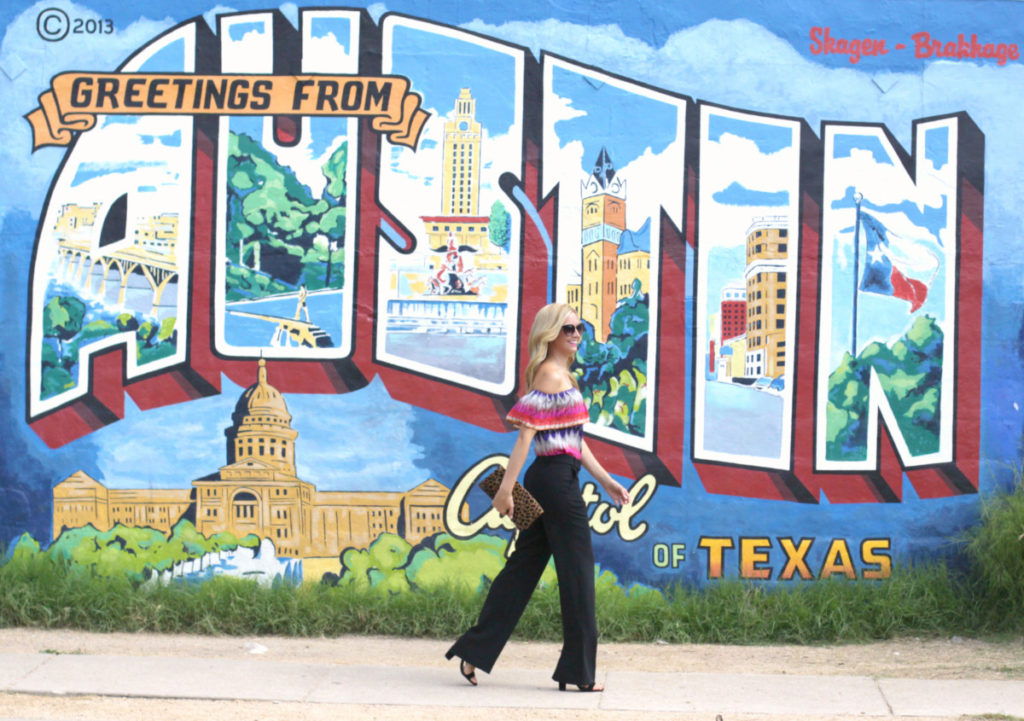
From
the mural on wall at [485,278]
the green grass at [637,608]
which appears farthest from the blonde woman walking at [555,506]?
the mural on wall at [485,278]

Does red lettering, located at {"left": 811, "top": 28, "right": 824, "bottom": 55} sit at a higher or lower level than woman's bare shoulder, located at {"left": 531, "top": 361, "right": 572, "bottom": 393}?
higher

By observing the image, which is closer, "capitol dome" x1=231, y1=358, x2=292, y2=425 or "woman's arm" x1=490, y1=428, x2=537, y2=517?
"woman's arm" x1=490, y1=428, x2=537, y2=517

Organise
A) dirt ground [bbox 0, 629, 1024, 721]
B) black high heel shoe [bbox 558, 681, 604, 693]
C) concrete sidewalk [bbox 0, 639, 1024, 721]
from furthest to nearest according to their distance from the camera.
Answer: dirt ground [bbox 0, 629, 1024, 721] < black high heel shoe [bbox 558, 681, 604, 693] < concrete sidewalk [bbox 0, 639, 1024, 721]

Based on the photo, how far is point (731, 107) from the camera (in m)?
7.27

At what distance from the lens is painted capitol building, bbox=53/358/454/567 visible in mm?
7246

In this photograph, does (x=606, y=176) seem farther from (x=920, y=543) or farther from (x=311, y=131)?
(x=920, y=543)

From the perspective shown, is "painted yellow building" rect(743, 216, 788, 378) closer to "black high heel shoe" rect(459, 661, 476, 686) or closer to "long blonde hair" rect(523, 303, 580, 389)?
"long blonde hair" rect(523, 303, 580, 389)

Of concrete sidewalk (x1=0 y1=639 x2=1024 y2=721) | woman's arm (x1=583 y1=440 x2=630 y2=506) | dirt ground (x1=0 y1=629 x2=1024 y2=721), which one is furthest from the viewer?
dirt ground (x1=0 y1=629 x2=1024 y2=721)

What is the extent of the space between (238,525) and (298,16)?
317 centimetres

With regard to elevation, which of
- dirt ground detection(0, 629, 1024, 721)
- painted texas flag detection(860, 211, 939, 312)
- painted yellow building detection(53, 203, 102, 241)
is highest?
painted yellow building detection(53, 203, 102, 241)

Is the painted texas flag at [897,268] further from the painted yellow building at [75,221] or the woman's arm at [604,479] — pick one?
the painted yellow building at [75,221]

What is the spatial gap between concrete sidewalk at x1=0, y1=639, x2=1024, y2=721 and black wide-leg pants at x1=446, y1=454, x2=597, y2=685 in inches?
7.3

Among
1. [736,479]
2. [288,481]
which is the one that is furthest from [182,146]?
[736,479]
